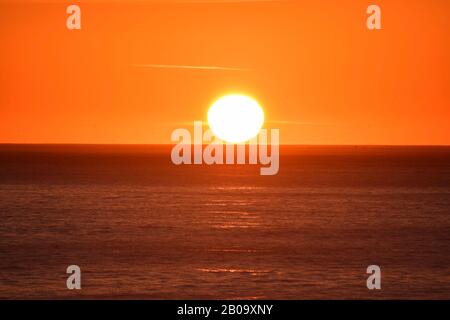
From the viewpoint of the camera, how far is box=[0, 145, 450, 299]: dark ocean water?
41656 mm

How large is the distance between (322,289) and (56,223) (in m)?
37.0

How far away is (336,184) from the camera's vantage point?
135 meters

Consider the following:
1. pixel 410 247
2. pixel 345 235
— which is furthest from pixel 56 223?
pixel 410 247

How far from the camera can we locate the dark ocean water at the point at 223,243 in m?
41.7

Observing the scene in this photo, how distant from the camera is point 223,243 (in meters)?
58.9

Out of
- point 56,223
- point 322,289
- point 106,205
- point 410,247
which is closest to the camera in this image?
point 322,289
